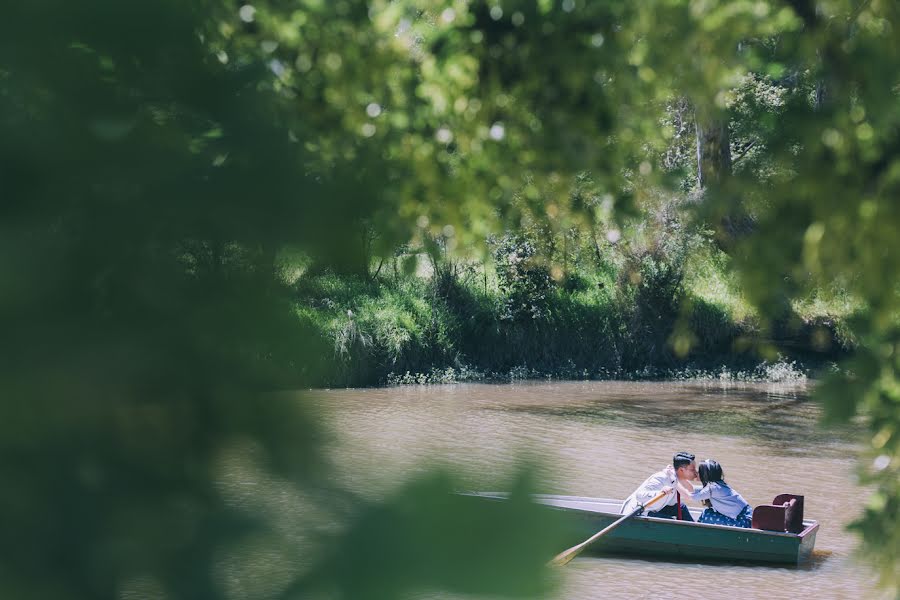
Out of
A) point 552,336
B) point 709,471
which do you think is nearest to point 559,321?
point 552,336

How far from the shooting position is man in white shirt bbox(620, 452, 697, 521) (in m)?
9.73

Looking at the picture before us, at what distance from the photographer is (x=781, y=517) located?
1002 cm

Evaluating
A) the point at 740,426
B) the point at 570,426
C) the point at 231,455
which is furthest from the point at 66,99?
the point at 740,426

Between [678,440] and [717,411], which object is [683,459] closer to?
[678,440]

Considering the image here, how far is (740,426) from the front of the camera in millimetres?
17203

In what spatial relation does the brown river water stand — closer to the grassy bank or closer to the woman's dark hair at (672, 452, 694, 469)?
the grassy bank

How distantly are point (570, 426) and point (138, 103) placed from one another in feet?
53.4

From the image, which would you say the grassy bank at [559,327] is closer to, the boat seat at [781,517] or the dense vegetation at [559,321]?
the dense vegetation at [559,321]

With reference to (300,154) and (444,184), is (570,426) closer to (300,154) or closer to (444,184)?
(444,184)

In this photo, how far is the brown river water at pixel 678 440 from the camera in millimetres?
9445

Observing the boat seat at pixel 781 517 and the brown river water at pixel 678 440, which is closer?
the brown river water at pixel 678 440

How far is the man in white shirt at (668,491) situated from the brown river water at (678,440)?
0.50 meters

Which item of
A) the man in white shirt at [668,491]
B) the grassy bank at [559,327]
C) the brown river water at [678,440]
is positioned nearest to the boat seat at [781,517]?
the brown river water at [678,440]

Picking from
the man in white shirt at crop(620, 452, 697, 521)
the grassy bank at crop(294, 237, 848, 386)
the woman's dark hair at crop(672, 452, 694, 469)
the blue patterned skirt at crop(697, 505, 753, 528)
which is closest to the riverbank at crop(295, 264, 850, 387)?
the grassy bank at crop(294, 237, 848, 386)
